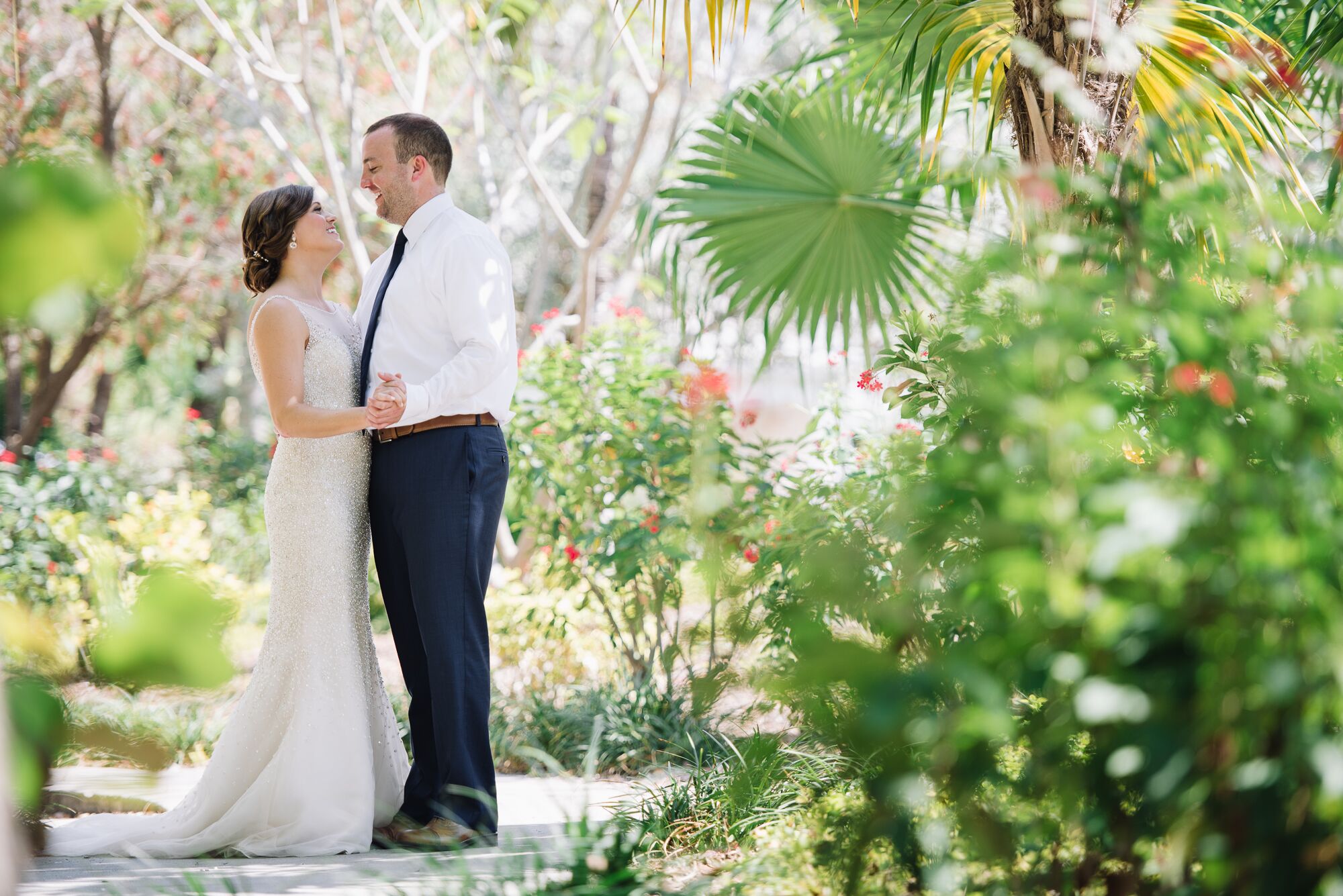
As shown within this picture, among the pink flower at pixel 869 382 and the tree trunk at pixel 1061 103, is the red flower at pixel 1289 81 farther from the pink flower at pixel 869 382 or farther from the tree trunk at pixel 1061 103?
the pink flower at pixel 869 382

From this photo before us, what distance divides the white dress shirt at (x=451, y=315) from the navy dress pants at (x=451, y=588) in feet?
0.46

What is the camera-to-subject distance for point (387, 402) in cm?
309

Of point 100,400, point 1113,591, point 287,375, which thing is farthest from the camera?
point 100,400

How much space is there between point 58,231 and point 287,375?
3009 millimetres

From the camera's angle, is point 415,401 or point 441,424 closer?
point 415,401

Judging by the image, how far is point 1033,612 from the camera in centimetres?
134

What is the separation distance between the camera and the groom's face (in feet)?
11.2

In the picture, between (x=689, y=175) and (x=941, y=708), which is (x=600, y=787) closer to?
(x=689, y=175)

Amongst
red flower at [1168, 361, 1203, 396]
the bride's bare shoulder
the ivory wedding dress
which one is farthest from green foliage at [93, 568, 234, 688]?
the bride's bare shoulder

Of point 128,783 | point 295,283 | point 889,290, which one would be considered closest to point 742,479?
point 889,290

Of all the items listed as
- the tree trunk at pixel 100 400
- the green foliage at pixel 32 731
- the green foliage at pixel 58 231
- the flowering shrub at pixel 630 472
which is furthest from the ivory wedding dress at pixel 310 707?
the tree trunk at pixel 100 400

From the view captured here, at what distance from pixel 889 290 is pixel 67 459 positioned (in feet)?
18.7

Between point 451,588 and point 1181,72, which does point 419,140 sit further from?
point 1181,72

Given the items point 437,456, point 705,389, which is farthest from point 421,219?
point 705,389
